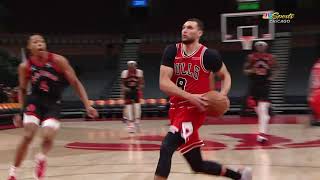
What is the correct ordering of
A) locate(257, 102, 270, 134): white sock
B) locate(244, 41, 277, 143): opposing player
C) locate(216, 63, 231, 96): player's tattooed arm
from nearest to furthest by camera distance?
locate(216, 63, 231, 96): player's tattooed arm < locate(257, 102, 270, 134): white sock < locate(244, 41, 277, 143): opposing player

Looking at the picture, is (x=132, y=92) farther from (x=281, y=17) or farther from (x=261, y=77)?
(x=281, y=17)

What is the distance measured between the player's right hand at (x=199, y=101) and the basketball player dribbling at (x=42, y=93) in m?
1.89

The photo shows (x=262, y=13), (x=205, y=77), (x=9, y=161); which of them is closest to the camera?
(x=205, y=77)

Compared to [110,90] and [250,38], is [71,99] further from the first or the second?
[250,38]

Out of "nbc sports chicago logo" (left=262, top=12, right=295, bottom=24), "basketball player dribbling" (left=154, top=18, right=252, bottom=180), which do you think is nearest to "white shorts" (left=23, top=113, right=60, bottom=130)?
"basketball player dribbling" (left=154, top=18, right=252, bottom=180)

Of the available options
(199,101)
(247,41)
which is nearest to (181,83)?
(199,101)

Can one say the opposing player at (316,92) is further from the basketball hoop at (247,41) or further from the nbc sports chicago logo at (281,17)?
the nbc sports chicago logo at (281,17)

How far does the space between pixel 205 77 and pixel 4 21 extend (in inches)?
946

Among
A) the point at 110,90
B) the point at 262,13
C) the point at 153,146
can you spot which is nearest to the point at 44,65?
the point at 153,146

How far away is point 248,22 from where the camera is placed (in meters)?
19.3

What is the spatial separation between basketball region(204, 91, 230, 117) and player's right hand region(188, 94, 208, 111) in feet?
0.16

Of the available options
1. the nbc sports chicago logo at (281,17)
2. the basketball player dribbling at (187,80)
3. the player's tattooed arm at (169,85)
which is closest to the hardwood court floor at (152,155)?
the basketball player dribbling at (187,80)

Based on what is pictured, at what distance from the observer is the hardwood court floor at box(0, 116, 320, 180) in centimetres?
689

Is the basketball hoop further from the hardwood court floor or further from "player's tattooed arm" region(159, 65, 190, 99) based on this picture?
"player's tattooed arm" region(159, 65, 190, 99)
